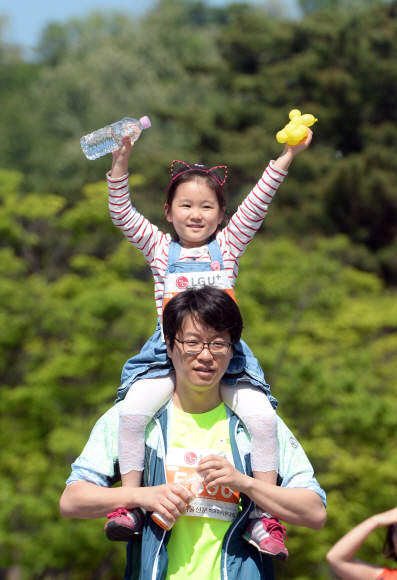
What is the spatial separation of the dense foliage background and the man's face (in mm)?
1231

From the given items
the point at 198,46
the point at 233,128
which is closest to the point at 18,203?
the point at 233,128

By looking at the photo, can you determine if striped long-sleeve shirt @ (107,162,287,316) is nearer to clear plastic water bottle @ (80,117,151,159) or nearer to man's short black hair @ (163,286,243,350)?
clear plastic water bottle @ (80,117,151,159)

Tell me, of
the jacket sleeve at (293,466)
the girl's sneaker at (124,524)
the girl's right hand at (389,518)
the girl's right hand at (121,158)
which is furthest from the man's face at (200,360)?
the girl's right hand at (389,518)

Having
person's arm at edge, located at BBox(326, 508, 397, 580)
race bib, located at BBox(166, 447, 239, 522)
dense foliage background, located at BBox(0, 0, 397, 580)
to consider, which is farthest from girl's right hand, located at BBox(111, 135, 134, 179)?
person's arm at edge, located at BBox(326, 508, 397, 580)

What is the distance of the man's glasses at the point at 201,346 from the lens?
2234mm

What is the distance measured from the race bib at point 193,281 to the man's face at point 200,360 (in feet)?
0.57

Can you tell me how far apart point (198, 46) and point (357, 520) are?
2844 centimetres

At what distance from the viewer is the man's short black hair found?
2.24 metres

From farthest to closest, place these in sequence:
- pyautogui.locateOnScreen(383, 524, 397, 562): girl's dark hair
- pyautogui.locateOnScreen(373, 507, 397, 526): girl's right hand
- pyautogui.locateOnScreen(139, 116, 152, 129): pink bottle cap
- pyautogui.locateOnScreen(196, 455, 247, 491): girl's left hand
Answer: pyautogui.locateOnScreen(383, 524, 397, 562): girl's dark hair < pyautogui.locateOnScreen(373, 507, 397, 526): girl's right hand < pyautogui.locateOnScreen(139, 116, 152, 129): pink bottle cap < pyautogui.locateOnScreen(196, 455, 247, 491): girl's left hand

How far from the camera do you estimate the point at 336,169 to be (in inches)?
676

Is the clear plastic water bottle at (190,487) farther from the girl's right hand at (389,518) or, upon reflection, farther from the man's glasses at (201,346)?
the girl's right hand at (389,518)

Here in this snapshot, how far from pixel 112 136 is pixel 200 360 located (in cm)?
90

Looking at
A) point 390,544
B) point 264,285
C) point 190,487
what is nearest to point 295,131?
point 190,487

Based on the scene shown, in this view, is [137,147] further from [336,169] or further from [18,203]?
[18,203]
